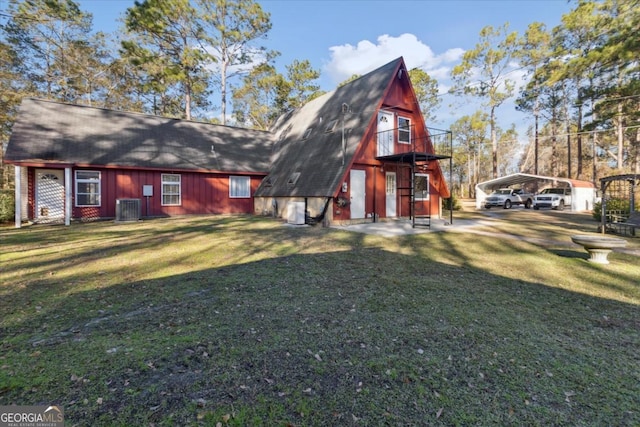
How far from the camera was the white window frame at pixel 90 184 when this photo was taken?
14.4 meters

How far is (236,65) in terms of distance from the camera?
1136 inches

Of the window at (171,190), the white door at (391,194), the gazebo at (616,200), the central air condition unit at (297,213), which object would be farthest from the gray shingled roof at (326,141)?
the gazebo at (616,200)

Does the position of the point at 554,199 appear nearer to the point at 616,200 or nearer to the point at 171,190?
the point at 616,200

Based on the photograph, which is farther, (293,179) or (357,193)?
(293,179)

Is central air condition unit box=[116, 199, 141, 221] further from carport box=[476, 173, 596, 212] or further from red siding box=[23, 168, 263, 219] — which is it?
carport box=[476, 173, 596, 212]

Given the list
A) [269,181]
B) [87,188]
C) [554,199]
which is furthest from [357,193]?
[554,199]

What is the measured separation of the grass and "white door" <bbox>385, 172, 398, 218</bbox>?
819 centimetres

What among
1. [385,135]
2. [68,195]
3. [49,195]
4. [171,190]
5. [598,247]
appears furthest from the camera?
[171,190]

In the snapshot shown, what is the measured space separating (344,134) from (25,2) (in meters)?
24.4


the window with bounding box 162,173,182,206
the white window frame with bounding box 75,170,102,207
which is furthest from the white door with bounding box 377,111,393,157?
the white window frame with bounding box 75,170,102,207

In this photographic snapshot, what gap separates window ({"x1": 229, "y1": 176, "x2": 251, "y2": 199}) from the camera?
1848 centimetres

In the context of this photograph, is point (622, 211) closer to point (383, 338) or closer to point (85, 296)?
point (383, 338)

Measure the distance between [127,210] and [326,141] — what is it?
32.1 feet

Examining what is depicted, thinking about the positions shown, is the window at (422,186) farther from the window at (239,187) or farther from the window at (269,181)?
the window at (239,187)
